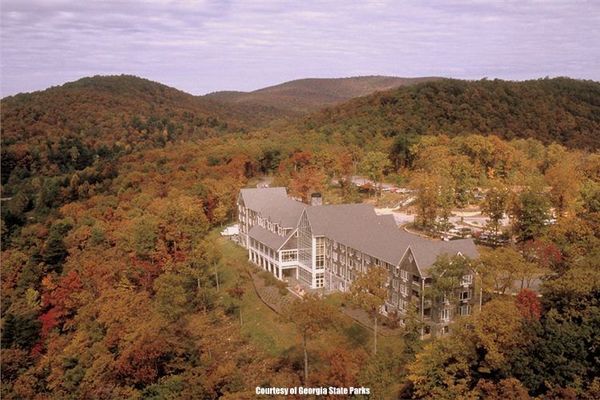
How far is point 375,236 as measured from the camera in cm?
3397

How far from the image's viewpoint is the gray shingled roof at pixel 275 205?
4136 cm

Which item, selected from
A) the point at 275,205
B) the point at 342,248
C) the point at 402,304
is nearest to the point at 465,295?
the point at 402,304

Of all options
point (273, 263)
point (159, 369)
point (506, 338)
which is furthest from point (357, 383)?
point (273, 263)

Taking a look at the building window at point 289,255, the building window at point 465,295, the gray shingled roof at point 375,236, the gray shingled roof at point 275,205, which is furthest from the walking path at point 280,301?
the gray shingled roof at point 275,205

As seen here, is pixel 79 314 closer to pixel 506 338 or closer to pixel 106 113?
pixel 506 338

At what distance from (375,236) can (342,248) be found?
2.71 m

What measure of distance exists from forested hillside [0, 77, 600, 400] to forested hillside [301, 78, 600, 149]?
1026 millimetres

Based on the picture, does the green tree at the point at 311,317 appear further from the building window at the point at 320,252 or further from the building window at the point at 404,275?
the building window at the point at 320,252

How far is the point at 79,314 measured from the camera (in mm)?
38281

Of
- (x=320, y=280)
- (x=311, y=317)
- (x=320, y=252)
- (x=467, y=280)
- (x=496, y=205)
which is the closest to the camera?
(x=311, y=317)

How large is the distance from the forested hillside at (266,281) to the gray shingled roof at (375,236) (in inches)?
76.9

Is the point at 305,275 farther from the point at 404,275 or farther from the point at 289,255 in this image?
the point at 404,275

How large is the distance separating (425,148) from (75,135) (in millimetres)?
79007

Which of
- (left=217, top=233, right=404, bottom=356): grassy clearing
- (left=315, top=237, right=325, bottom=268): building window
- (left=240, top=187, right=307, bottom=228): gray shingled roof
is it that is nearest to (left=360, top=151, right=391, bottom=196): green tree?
(left=240, top=187, right=307, bottom=228): gray shingled roof
